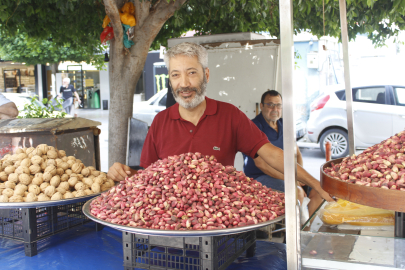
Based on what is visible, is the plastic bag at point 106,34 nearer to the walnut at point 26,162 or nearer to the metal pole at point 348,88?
the walnut at point 26,162

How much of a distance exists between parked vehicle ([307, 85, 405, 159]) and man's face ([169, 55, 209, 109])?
6.44m

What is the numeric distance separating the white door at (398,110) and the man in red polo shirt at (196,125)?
635cm

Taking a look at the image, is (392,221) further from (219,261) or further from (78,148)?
(78,148)

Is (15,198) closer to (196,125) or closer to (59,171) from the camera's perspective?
(59,171)

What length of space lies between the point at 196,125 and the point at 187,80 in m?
0.31

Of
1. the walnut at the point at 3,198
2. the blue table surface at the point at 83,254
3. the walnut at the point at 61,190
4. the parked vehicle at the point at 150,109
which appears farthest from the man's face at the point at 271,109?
the parked vehicle at the point at 150,109

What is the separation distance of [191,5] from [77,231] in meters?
3.68

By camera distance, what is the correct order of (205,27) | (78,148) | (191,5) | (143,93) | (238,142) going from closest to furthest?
(238,142), (78,148), (191,5), (205,27), (143,93)

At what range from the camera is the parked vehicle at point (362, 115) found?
7.77 meters

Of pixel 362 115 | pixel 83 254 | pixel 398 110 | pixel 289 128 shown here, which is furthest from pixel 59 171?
pixel 398 110

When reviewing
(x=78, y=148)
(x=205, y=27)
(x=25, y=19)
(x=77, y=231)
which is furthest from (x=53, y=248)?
(x=205, y=27)

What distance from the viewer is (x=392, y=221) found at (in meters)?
1.60

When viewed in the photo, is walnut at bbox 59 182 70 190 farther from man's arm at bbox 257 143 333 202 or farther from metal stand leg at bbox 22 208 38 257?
man's arm at bbox 257 143 333 202

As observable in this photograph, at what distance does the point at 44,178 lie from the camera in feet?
6.70
